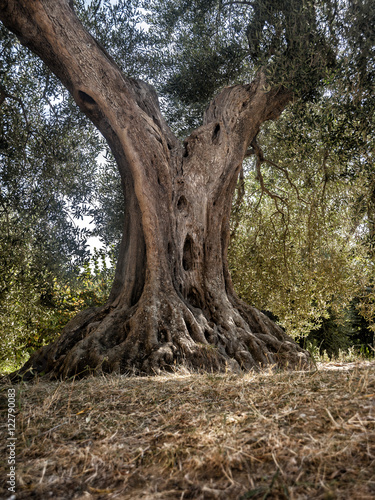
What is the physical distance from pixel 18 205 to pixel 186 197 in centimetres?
360

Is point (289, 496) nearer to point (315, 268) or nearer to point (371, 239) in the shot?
point (371, 239)

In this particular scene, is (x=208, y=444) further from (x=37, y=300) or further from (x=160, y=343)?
(x=37, y=300)

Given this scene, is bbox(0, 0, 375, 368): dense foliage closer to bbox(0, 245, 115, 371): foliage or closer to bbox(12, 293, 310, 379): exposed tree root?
bbox(0, 245, 115, 371): foliage

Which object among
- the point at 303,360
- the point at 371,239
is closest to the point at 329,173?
the point at 371,239

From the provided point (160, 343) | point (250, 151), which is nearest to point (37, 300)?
point (160, 343)

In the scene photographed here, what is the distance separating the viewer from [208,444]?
186cm

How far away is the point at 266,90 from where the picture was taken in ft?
22.0

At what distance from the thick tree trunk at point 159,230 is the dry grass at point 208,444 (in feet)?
6.04

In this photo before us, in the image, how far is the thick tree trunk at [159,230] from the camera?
495 cm

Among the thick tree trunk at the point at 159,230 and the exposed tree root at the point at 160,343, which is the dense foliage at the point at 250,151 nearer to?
the thick tree trunk at the point at 159,230

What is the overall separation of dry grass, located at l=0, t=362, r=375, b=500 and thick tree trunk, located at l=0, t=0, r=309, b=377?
72.4 inches

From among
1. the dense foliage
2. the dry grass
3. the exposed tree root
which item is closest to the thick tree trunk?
the exposed tree root

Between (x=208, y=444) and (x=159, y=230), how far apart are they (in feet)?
13.7

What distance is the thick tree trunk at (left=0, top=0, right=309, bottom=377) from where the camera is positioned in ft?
16.3
